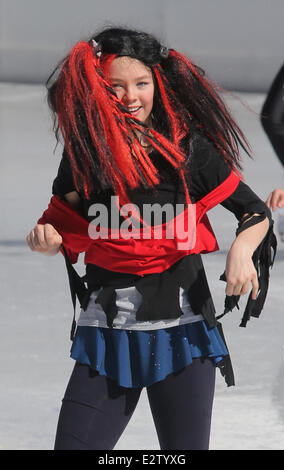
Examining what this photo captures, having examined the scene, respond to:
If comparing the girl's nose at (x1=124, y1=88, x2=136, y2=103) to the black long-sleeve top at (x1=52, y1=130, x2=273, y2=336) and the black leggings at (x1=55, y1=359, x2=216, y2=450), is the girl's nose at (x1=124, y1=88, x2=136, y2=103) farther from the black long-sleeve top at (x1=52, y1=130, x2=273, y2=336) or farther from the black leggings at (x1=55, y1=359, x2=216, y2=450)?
the black leggings at (x1=55, y1=359, x2=216, y2=450)

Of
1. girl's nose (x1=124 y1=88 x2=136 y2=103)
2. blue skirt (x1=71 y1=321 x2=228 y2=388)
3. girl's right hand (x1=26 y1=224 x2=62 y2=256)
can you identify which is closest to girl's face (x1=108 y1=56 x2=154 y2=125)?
girl's nose (x1=124 y1=88 x2=136 y2=103)

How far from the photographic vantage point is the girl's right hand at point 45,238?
1776 mm

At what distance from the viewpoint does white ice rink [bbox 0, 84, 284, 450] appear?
2.77 m

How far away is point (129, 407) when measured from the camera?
1786mm

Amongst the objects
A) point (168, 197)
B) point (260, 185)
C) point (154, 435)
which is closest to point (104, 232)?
point (168, 197)

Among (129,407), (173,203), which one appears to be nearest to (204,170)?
(173,203)

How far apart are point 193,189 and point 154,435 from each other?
1.15 metres

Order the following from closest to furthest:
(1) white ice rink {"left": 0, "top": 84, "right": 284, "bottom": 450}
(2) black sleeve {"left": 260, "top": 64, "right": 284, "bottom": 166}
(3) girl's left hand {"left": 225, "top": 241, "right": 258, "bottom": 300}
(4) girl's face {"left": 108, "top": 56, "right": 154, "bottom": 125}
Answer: (3) girl's left hand {"left": 225, "top": 241, "right": 258, "bottom": 300} → (4) girl's face {"left": 108, "top": 56, "right": 154, "bottom": 125} → (2) black sleeve {"left": 260, "top": 64, "right": 284, "bottom": 166} → (1) white ice rink {"left": 0, "top": 84, "right": 284, "bottom": 450}

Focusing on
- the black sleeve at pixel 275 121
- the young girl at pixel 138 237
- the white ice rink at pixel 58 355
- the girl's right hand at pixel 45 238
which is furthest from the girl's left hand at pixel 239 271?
the black sleeve at pixel 275 121

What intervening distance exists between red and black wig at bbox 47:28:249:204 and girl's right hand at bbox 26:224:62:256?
3.7 inches

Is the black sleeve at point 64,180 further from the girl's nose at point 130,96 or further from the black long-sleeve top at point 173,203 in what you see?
the girl's nose at point 130,96

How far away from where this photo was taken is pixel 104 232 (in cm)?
179

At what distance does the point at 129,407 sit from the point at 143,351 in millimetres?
113
